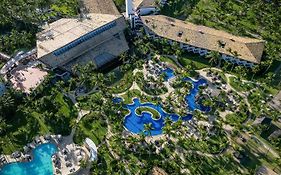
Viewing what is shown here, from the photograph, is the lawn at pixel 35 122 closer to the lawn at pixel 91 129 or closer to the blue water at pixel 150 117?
the lawn at pixel 91 129

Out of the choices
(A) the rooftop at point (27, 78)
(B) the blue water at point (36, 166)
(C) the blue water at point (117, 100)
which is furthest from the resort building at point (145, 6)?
(B) the blue water at point (36, 166)

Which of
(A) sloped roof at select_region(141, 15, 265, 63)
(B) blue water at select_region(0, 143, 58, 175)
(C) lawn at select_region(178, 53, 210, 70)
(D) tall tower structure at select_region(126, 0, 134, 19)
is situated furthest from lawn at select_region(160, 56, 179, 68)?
(B) blue water at select_region(0, 143, 58, 175)

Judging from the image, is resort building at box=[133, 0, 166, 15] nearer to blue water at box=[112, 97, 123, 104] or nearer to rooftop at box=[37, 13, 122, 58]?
rooftop at box=[37, 13, 122, 58]

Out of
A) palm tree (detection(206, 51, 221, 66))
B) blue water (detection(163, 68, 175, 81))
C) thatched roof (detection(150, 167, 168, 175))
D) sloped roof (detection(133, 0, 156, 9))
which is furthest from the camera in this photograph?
sloped roof (detection(133, 0, 156, 9))

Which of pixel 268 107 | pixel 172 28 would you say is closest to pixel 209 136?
pixel 268 107

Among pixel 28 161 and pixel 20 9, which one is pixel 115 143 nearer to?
pixel 28 161

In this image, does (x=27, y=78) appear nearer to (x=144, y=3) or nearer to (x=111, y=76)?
(x=111, y=76)
